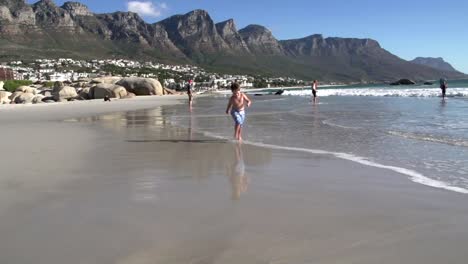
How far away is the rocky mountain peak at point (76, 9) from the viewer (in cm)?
17794

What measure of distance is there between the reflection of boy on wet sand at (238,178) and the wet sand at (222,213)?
1cm

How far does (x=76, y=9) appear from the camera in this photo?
183375 millimetres

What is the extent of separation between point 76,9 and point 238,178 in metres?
194

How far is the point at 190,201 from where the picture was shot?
520cm

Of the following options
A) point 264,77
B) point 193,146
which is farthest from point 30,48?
point 193,146

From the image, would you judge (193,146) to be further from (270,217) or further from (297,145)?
(270,217)

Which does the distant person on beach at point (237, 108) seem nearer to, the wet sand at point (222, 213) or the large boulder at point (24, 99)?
the wet sand at point (222, 213)

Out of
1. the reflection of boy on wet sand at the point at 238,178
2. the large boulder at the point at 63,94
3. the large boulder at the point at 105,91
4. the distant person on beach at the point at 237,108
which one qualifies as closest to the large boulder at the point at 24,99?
the large boulder at the point at 63,94

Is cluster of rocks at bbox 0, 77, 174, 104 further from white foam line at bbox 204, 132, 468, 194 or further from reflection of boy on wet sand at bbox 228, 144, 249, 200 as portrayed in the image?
reflection of boy on wet sand at bbox 228, 144, 249, 200

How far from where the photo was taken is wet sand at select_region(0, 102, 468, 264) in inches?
143

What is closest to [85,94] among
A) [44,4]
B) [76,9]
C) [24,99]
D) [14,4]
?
[24,99]

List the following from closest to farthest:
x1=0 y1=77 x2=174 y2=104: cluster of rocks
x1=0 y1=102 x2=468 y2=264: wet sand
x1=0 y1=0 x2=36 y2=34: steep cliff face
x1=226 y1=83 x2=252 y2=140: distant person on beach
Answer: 1. x1=0 y1=102 x2=468 y2=264: wet sand
2. x1=226 y1=83 x2=252 y2=140: distant person on beach
3. x1=0 y1=77 x2=174 y2=104: cluster of rocks
4. x1=0 y1=0 x2=36 y2=34: steep cliff face

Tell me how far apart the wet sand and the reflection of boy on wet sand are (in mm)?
14

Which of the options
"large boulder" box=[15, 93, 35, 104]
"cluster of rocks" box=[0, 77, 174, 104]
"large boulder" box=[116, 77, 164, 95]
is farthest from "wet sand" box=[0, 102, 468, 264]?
"large boulder" box=[116, 77, 164, 95]
